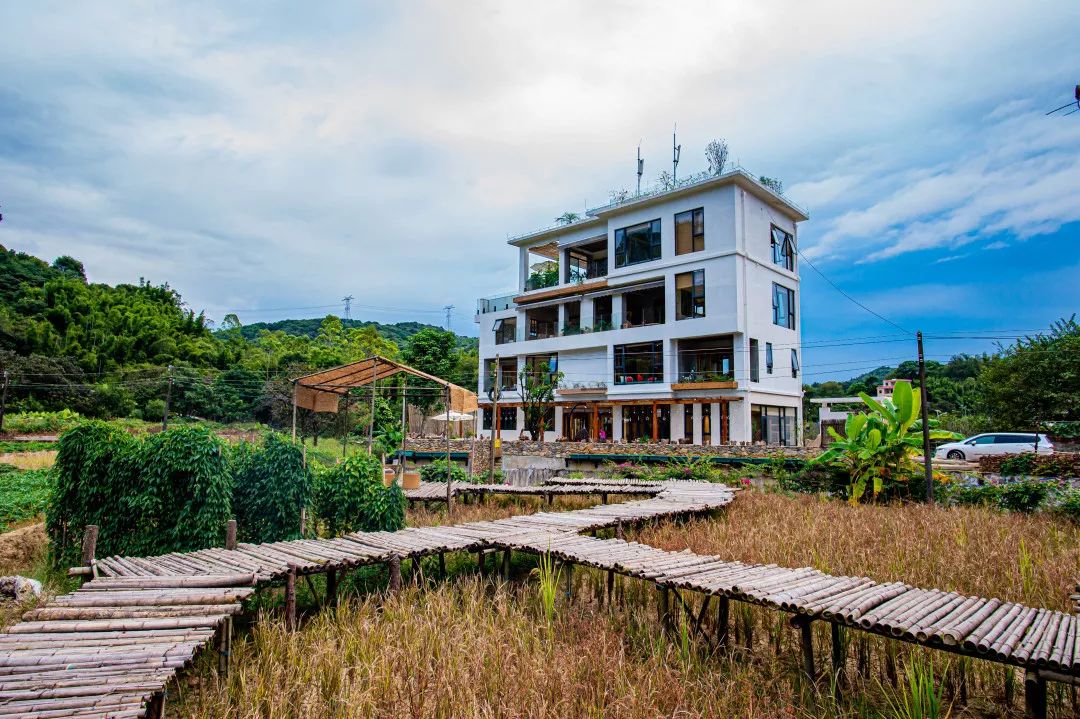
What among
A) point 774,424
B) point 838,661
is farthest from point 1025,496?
point 774,424

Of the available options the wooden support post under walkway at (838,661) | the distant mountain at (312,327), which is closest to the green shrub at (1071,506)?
the wooden support post under walkway at (838,661)

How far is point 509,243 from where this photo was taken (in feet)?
114

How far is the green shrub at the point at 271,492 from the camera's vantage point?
770cm

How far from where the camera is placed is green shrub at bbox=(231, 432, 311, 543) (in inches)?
303

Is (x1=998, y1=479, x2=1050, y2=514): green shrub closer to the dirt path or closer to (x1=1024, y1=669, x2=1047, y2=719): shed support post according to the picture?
(x1=1024, y1=669, x2=1047, y2=719): shed support post

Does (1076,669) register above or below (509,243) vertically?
below

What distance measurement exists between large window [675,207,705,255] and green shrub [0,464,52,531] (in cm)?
2246

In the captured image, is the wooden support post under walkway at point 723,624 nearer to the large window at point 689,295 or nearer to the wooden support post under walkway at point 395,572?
the wooden support post under walkway at point 395,572

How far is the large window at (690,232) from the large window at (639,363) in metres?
4.15

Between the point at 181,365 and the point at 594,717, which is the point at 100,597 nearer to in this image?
the point at 594,717

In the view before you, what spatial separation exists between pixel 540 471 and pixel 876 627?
11.9 metres

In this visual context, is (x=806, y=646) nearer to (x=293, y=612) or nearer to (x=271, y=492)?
(x=293, y=612)

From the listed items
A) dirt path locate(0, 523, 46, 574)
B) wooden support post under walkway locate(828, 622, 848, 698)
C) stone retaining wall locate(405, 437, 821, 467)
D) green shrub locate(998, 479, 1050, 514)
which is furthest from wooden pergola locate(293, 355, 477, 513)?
green shrub locate(998, 479, 1050, 514)

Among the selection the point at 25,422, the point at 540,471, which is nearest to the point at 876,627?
the point at 540,471
